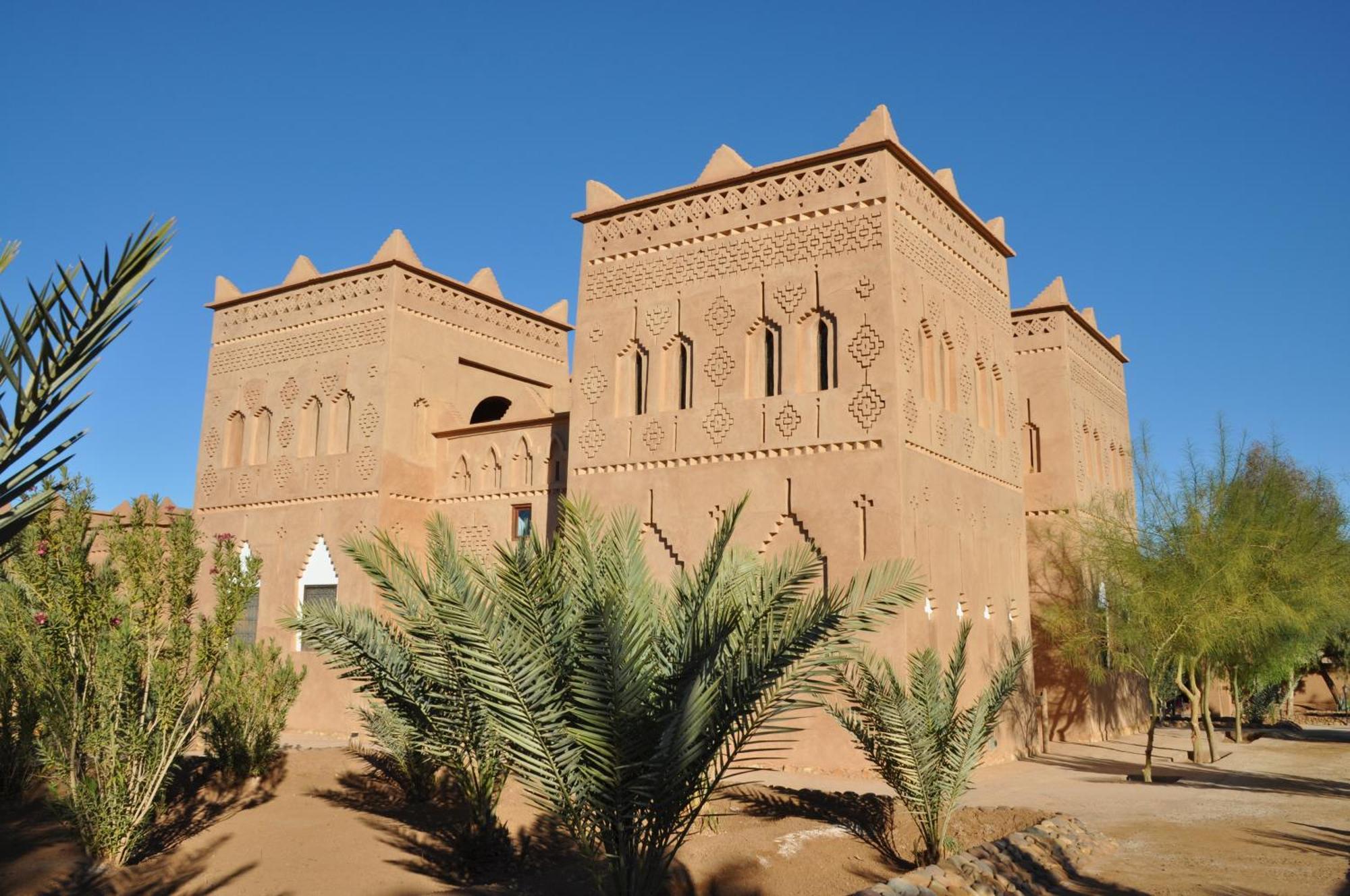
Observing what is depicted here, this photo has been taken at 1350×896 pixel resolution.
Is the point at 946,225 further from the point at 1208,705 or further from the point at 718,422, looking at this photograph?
the point at 1208,705

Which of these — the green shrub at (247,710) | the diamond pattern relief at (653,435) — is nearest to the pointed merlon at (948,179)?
the diamond pattern relief at (653,435)

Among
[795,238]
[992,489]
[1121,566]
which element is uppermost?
[795,238]

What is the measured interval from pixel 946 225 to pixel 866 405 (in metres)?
3.64

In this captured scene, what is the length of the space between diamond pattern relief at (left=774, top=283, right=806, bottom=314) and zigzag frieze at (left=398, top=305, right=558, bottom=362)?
6894 mm

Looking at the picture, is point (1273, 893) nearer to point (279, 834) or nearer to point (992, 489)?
point (279, 834)

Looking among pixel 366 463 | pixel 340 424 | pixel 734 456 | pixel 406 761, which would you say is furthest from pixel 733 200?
pixel 406 761

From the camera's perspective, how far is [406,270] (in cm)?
1758

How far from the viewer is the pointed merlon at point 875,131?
12977mm

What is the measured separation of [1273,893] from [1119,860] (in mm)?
1360

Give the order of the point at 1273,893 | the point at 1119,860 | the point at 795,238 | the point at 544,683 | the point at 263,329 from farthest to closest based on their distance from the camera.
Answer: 1. the point at 263,329
2. the point at 795,238
3. the point at 1119,860
4. the point at 1273,893
5. the point at 544,683

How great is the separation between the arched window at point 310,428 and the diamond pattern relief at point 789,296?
27.9 feet

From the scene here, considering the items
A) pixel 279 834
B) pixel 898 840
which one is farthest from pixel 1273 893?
pixel 279 834

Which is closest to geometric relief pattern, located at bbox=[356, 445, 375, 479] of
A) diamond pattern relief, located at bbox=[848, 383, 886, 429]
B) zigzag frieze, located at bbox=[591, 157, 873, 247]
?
zigzag frieze, located at bbox=[591, 157, 873, 247]

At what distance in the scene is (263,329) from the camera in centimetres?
1909
